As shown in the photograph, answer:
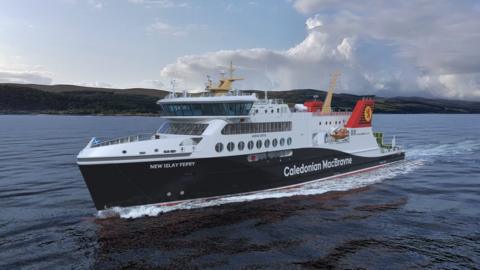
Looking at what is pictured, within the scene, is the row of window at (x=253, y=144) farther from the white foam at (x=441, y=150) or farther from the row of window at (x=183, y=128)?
the white foam at (x=441, y=150)

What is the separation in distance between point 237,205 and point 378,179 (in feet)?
54.3

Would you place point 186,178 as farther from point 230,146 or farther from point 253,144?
point 253,144

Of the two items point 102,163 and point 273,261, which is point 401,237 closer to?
point 273,261

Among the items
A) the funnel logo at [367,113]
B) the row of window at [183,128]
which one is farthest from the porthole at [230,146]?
the funnel logo at [367,113]

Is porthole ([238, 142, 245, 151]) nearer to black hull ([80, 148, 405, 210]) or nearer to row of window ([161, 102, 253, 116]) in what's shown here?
black hull ([80, 148, 405, 210])

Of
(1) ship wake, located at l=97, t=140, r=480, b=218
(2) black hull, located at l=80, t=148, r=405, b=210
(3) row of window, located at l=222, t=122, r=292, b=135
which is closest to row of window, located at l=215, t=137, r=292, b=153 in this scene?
(2) black hull, located at l=80, t=148, r=405, b=210

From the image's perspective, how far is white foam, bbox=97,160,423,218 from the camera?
69.9ft

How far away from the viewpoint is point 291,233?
63.3 ft

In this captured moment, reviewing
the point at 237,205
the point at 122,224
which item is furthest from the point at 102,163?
the point at 237,205

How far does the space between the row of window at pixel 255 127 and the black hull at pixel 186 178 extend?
1.88 metres

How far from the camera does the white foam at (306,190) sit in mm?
21297

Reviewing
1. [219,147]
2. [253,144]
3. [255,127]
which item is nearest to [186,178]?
[219,147]

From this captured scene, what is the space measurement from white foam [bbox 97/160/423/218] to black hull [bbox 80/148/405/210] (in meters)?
0.40

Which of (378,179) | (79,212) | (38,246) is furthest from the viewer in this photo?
(378,179)
